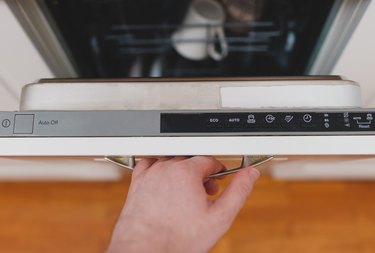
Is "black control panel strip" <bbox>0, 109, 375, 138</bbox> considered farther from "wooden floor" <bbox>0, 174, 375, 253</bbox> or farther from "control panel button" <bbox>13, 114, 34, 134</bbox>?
"wooden floor" <bbox>0, 174, 375, 253</bbox>

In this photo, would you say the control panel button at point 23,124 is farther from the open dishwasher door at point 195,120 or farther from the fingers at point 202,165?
the fingers at point 202,165

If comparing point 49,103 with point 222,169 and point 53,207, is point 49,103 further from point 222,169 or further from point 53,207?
point 53,207

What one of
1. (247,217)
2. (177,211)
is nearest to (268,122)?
(177,211)

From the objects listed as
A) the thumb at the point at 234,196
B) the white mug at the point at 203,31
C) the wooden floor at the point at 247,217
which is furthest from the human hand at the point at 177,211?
the wooden floor at the point at 247,217

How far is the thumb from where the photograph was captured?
1.48 ft

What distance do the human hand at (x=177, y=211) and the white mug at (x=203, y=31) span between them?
346mm

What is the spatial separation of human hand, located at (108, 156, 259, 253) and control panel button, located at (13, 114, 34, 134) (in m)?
0.14

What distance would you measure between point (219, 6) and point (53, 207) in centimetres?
67

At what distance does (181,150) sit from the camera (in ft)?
1.48

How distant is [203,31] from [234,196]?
40 cm

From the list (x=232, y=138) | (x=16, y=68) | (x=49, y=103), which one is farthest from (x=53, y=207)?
(x=232, y=138)

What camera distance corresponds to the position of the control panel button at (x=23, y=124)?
0.46 metres

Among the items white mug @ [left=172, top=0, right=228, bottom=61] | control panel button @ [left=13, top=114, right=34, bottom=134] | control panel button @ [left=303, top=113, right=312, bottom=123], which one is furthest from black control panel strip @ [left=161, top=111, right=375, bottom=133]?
white mug @ [left=172, top=0, right=228, bottom=61]

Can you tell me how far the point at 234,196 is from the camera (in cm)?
46
